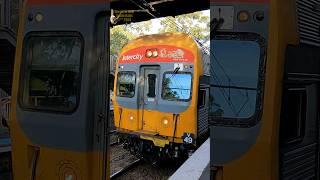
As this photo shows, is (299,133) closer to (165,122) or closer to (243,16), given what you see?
(243,16)

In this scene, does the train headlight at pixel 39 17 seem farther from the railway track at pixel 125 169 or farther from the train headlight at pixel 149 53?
the train headlight at pixel 149 53

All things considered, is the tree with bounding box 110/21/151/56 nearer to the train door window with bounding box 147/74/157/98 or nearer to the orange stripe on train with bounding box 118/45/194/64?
the orange stripe on train with bounding box 118/45/194/64

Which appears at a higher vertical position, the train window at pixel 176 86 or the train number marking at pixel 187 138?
the train window at pixel 176 86

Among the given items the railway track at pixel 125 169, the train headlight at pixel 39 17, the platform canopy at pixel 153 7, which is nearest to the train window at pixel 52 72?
the train headlight at pixel 39 17

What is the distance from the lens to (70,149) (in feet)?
13.0

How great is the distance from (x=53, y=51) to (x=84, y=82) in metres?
0.48

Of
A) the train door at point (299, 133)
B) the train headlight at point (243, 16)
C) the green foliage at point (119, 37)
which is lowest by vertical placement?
the train door at point (299, 133)

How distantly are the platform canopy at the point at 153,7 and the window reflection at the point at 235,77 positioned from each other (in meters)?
3.19

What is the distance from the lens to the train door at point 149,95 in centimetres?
1042

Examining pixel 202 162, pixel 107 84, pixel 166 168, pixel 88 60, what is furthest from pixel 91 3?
pixel 166 168

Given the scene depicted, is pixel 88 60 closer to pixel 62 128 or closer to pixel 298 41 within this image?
pixel 62 128

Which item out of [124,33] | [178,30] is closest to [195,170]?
[178,30]

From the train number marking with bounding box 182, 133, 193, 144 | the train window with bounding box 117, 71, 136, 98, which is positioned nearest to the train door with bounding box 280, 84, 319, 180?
the train number marking with bounding box 182, 133, 193, 144

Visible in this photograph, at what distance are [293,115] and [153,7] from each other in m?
3.91
